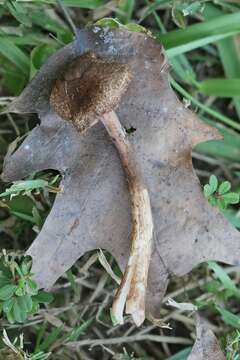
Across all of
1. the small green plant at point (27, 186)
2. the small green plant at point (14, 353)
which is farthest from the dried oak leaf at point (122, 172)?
the small green plant at point (14, 353)

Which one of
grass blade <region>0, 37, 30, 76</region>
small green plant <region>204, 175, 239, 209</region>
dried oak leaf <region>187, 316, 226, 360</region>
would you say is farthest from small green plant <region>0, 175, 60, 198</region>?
dried oak leaf <region>187, 316, 226, 360</region>

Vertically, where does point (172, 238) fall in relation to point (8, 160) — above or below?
below

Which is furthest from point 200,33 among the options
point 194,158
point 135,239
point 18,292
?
point 18,292

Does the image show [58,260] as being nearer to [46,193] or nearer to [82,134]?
[46,193]

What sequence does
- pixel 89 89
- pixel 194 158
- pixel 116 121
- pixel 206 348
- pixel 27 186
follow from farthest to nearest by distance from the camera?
pixel 194 158 → pixel 206 348 → pixel 27 186 → pixel 116 121 → pixel 89 89

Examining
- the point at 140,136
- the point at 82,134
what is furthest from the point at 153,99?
the point at 82,134

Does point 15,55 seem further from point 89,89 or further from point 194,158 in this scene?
point 194,158
